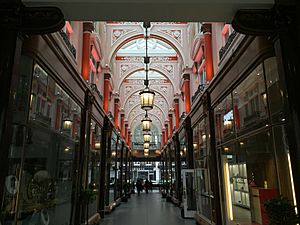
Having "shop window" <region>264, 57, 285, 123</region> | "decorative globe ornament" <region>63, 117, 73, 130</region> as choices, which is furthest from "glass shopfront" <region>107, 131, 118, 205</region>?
"shop window" <region>264, 57, 285, 123</region>

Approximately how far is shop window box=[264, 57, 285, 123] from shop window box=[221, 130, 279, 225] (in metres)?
0.34

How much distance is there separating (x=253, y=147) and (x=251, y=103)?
0.72 m

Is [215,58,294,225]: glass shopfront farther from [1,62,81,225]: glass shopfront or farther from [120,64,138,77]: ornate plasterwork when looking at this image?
[120,64,138,77]: ornate plasterwork

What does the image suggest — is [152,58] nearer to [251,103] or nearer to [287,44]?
[251,103]

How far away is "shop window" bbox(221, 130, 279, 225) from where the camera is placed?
3602mm

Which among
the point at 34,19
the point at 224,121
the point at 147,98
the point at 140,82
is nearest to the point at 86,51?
the point at 147,98

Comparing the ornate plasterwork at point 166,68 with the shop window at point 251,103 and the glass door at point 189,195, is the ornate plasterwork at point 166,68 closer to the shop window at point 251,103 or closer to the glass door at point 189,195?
the glass door at point 189,195

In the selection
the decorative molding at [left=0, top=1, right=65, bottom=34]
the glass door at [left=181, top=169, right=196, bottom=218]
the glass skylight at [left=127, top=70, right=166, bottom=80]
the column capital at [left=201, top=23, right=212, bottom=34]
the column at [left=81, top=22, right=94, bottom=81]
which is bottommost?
the glass door at [left=181, top=169, right=196, bottom=218]

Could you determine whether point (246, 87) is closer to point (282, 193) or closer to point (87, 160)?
point (282, 193)

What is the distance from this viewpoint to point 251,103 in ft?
13.9

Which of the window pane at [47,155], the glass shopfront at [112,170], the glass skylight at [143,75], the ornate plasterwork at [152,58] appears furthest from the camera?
the glass skylight at [143,75]

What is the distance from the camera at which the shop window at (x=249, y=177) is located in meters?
3.60

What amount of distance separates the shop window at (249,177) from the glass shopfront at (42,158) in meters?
3.16

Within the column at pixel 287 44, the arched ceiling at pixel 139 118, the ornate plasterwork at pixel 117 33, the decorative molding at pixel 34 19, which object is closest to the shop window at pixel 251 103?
the column at pixel 287 44
